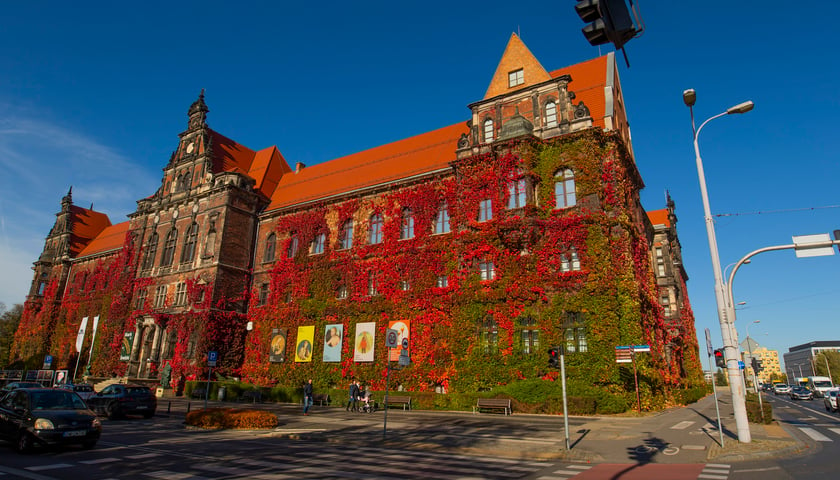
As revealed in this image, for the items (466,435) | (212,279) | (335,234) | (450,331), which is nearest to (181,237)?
(212,279)

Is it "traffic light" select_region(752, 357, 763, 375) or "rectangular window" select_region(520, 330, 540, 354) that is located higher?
"rectangular window" select_region(520, 330, 540, 354)

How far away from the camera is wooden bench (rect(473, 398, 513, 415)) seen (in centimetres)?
2380

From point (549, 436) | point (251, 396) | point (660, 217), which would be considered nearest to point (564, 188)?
point (549, 436)

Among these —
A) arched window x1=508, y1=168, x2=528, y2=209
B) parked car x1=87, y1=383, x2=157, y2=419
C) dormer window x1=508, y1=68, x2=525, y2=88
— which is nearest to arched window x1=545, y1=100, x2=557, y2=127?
dormer window x1=508, y1=68, x2=525, y2=88

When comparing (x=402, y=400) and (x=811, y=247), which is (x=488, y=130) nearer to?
(x=402, y=400)

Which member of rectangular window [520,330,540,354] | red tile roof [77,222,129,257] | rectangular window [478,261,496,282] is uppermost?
red tile roof [77,222,129,257]

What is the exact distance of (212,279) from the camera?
1560 inches

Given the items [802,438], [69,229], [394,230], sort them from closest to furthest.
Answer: [802,438] → [394,230] → [69,229]

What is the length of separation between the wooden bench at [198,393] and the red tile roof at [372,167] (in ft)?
54.1

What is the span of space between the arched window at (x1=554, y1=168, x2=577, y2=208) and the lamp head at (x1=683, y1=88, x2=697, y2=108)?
38.7ft

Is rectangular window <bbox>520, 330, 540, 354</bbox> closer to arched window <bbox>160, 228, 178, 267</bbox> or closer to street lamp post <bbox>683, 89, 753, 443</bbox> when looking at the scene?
street lamp post <bbox>683, 89, 753, 443</bbox>

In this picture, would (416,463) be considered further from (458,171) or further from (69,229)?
(69,229)

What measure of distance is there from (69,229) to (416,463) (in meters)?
70.8

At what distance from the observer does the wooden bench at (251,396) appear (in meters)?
32.6
